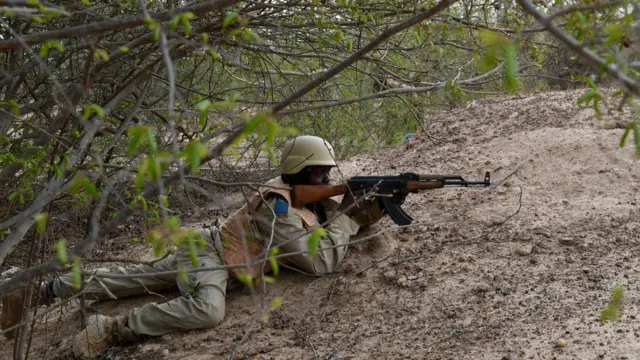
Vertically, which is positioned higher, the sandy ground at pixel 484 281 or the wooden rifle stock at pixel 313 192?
the wooden rifle stock at pixel 313 192

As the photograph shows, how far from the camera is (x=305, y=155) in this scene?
15.4ft

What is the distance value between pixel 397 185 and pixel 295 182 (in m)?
0.64

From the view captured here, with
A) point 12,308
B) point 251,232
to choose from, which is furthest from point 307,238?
point 12,308

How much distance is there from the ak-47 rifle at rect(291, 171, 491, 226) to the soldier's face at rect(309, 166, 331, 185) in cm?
9

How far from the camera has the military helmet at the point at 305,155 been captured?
183 inches

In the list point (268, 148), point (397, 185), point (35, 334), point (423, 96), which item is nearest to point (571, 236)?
point (397, 185)

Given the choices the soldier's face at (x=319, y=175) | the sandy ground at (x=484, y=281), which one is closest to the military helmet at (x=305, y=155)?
the soldier's face at (x=319, y=175)

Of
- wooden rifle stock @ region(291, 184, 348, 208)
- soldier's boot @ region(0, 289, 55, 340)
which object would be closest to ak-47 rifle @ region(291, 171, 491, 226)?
wooden rifle stock @ region(291, 184, 348, 208)

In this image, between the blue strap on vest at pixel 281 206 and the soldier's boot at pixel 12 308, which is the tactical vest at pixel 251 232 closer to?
the blue strap on vest at pixel 281 206

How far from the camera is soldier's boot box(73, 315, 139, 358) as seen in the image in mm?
4551

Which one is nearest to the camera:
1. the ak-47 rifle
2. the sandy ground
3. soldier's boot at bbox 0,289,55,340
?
the sandy ground

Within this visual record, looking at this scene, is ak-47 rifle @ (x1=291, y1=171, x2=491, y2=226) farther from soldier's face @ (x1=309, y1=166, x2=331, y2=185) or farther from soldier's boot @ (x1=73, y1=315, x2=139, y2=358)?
soldier's boot @ (x1=73, y1=315, x2=139, y2=358)

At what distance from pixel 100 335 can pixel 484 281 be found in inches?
88.2

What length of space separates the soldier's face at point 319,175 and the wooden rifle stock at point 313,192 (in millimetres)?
85
